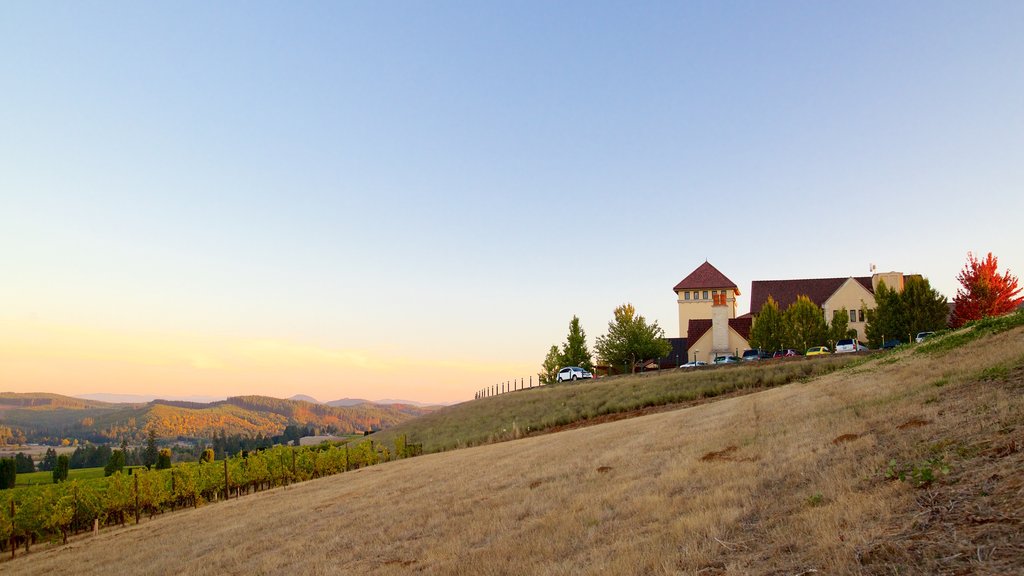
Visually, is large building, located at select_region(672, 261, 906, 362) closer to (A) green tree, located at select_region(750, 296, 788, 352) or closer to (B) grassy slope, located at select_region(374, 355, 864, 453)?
(A) green tree, located at select_region(750, 296, 788, 352)

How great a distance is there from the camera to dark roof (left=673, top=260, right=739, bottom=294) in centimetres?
9106

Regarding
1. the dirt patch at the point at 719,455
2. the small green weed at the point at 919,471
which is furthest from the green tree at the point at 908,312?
the small green weed at the point at 919,471

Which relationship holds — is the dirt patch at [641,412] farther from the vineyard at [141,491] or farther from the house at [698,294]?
the house at [698,294]

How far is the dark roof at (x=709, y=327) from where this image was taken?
7694 cm

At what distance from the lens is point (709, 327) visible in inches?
3130

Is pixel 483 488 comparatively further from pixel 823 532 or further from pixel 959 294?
pixel 959 294

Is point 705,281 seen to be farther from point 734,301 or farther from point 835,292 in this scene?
point 835,292

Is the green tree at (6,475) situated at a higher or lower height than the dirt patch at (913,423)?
lower

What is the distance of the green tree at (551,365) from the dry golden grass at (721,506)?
2723 inches

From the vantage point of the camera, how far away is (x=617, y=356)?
262 feet

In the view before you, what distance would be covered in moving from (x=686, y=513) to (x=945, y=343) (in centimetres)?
1919

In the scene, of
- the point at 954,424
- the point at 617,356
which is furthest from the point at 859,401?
the point at 617,356

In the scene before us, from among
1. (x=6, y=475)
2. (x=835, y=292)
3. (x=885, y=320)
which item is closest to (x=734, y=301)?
(x=835, y=292)

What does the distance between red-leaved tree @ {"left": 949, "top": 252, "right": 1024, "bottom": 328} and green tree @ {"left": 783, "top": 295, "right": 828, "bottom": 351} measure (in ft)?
40.2
